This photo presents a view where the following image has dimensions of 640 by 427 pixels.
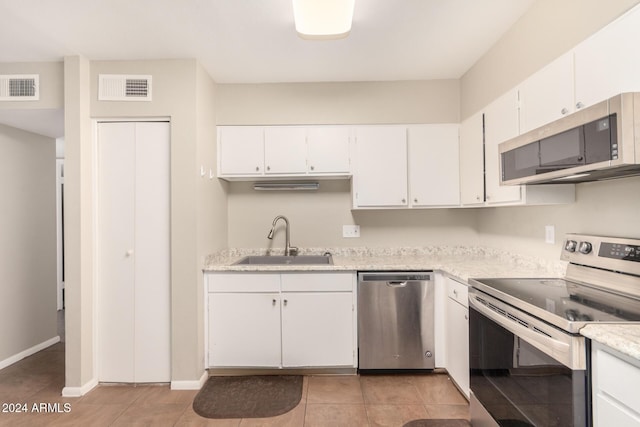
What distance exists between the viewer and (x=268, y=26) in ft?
6.86

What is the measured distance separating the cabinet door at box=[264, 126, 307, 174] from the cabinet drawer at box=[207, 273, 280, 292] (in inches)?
37.5

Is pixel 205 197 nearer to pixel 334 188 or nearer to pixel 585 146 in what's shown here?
pixel 334 188

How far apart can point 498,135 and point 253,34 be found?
1.81 metres

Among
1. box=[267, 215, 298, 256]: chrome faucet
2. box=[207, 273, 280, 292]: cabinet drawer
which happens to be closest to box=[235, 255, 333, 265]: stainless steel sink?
box=[267, 215, 298, 256]: chrome faucet

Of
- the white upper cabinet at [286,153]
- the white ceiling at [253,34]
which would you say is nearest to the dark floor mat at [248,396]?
the white upper cabinet at [286,153]

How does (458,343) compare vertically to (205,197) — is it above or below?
below

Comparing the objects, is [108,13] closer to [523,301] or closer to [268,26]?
[268,26]

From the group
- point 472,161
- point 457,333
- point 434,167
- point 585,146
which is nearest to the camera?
point 585,146

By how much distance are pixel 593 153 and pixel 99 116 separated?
3020 mm

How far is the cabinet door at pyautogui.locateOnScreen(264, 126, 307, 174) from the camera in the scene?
2.93 meters

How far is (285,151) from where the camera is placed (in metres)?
2.94

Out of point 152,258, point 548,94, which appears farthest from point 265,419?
point 548,94

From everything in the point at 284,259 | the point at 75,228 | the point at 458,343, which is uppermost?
the point at 75,228

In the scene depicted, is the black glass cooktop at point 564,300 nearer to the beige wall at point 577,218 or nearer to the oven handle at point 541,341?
the oven handle at point 541,341
